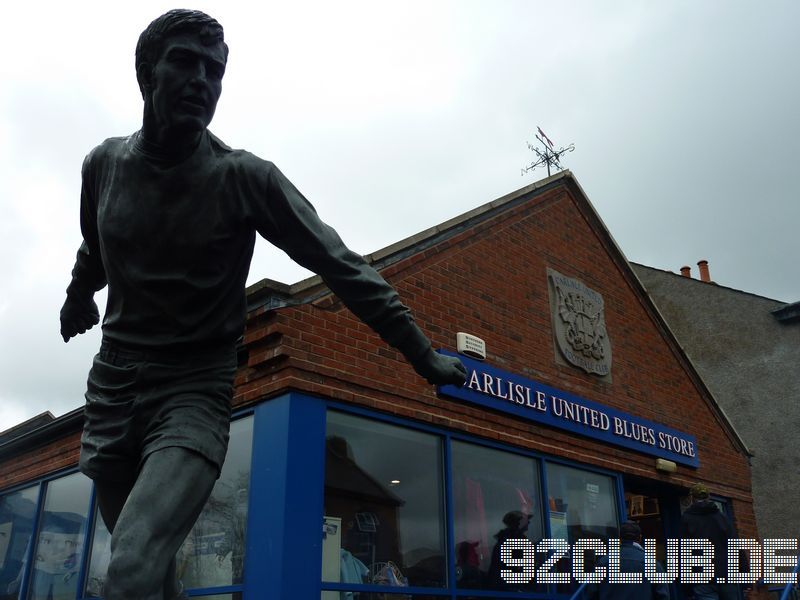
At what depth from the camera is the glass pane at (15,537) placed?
1041 cm

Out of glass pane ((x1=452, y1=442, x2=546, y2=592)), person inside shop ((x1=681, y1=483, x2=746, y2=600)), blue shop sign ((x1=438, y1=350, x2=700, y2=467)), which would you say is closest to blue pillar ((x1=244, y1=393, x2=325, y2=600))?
blue shop sign ((x1=438, y1=350, x2=700, y2=467))

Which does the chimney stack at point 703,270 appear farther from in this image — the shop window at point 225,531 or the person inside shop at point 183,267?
the person inside shop at point 183,267

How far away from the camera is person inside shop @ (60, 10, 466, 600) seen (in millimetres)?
1991

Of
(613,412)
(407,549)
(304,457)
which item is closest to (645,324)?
(613,412)

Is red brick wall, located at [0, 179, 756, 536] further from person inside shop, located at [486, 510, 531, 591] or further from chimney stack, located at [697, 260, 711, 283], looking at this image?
chimney stack, located at [697, 260, 711, 283]

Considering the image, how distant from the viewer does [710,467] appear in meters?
12.3

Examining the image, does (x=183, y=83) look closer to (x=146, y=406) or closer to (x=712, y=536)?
(x=146, y=406)

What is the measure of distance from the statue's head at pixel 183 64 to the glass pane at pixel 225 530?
205 inches

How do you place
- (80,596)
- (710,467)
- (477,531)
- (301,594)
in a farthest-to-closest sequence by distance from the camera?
(710,467) → (80,596) → (477,531) → (301,594)

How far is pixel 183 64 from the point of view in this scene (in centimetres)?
200

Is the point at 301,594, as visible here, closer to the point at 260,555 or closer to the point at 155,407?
the point at 260,555

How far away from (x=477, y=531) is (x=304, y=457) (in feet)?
7.95

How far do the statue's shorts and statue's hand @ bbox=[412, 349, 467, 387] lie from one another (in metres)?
0.51

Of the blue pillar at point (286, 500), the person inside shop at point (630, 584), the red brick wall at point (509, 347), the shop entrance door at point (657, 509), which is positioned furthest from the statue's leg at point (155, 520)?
the shop entrance door at point (657, 509)
